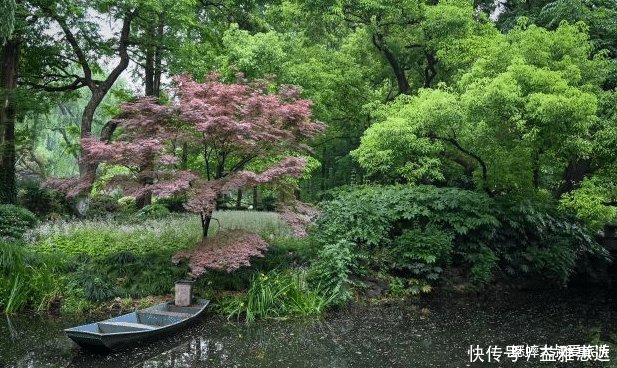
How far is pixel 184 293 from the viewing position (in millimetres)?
7859

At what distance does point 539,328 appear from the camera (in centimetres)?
829

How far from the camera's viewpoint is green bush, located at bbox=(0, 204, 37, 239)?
9.91 meters

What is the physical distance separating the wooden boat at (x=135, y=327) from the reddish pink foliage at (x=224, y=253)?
0.64 meters

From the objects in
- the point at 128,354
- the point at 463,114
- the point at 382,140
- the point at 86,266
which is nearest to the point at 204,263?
the point at 128,354

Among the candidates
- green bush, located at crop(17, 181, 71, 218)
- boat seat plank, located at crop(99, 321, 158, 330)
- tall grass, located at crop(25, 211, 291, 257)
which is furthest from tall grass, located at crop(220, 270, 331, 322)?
green bush, located at crop(17, 181, 71, 218)

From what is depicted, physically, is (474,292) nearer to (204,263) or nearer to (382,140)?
(382,140)

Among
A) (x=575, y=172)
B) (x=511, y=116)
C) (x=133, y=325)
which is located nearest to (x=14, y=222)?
(x=133, y=325)

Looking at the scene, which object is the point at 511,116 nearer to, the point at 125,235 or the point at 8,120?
the point at 125,235

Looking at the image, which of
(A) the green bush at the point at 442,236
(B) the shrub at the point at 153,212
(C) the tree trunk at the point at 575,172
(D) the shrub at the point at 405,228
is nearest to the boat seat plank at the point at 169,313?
(A) the green bush at the point at 442,236

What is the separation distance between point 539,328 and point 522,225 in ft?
12.1

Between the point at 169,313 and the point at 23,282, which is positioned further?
the point at 23,282

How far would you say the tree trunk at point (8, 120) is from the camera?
504 inches

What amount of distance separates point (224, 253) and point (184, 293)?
914mm

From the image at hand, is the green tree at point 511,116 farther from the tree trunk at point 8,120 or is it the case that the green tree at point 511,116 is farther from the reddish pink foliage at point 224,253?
the tree trunk at point 8,120
